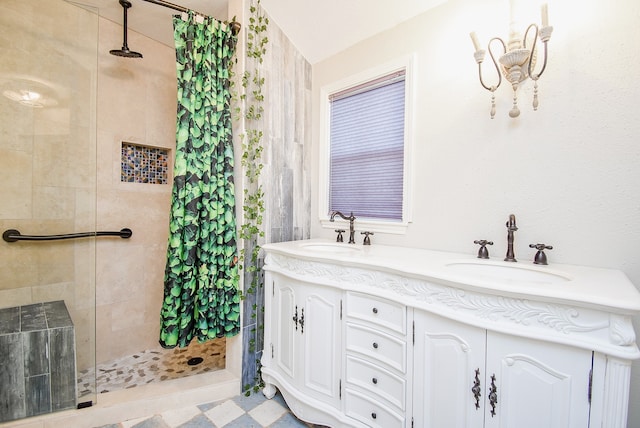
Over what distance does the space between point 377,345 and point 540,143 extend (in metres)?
1.19

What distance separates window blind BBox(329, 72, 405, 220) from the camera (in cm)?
187

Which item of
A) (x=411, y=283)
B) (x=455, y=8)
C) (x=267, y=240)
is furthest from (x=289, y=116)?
(x=411, y=283)

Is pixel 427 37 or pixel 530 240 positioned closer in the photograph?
pixel 530 240

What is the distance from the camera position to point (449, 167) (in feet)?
5.25

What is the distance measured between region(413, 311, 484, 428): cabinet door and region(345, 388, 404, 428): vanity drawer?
115 millimetres

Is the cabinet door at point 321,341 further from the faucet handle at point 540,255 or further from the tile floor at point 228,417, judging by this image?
the faucet handle at point 540,255

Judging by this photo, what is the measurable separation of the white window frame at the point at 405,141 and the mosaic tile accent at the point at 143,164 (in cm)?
137

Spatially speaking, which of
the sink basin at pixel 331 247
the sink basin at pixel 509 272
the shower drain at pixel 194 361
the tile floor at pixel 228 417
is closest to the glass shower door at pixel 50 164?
the tile floor at pixel 228 417

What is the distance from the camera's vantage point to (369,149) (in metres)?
2.02

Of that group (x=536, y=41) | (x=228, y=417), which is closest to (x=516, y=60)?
(x=536, y=41)

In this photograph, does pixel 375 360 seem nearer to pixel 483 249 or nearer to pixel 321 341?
pixel 321 341

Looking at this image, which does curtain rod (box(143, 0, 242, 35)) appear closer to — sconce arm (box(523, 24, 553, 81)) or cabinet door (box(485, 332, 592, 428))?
sconce arm (box(523, 24, 553, 81))

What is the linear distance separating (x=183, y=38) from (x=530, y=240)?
2.19m

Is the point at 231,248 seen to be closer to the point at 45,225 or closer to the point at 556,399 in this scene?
the point at 45,225
